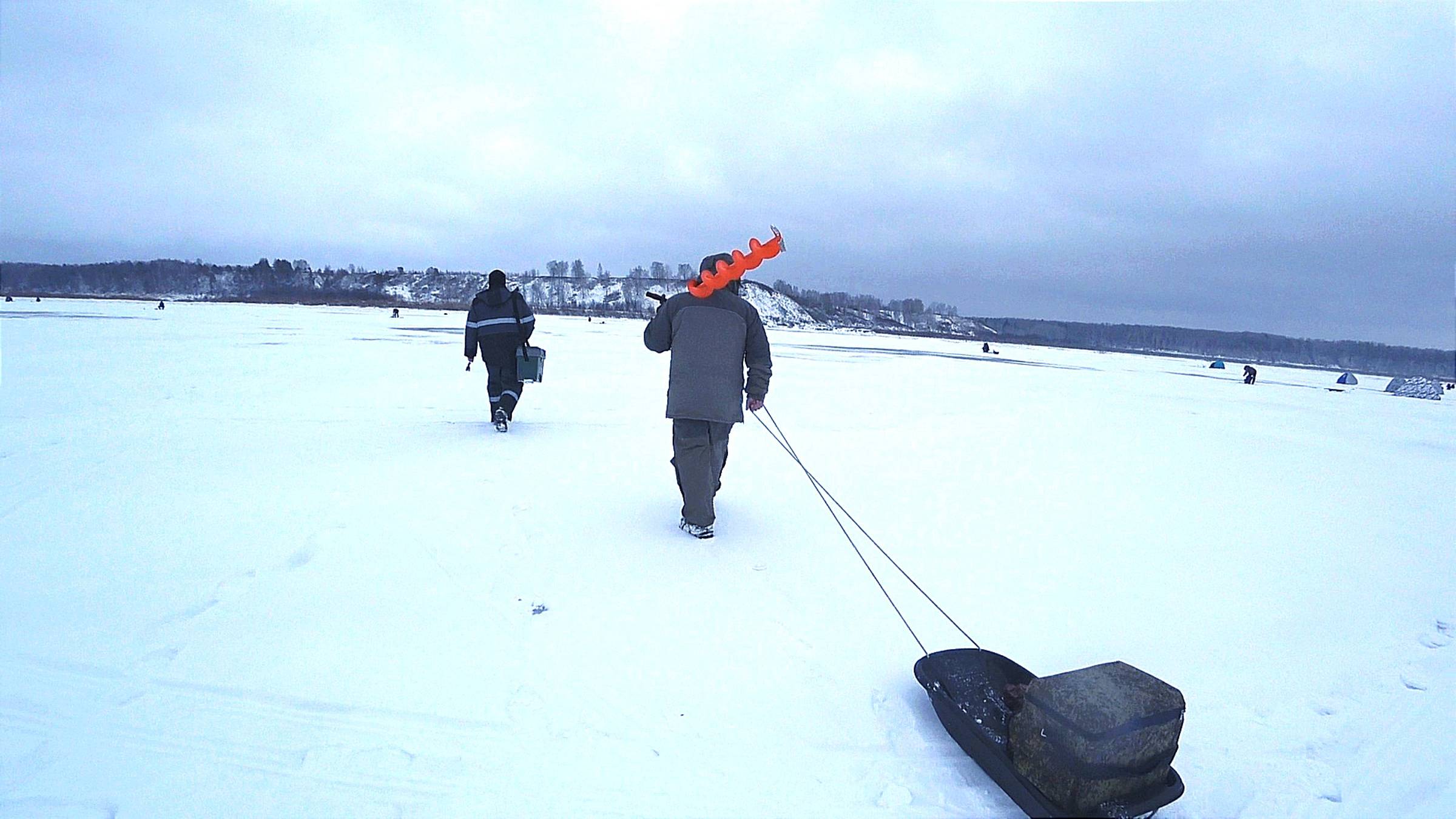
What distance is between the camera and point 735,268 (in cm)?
407

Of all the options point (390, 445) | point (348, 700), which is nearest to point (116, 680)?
point (348, 700)

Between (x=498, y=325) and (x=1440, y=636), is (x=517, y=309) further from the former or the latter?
(x=1440, y=636)

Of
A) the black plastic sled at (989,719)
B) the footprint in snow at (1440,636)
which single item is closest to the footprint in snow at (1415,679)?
the footprint in snow at (1440,636)

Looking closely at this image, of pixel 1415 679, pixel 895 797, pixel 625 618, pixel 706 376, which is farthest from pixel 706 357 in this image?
pixel 1415 679

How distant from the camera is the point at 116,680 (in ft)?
8.86

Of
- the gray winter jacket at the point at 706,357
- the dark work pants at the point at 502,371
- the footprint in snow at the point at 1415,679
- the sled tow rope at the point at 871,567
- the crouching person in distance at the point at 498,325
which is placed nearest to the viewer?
the footprint in snow at the point at 1415,679

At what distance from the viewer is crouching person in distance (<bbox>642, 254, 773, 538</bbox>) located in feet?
13.8

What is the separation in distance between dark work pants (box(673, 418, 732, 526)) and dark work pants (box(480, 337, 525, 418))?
341 cm

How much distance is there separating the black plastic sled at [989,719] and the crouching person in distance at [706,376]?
1982mm

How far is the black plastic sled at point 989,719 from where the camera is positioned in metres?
2.10

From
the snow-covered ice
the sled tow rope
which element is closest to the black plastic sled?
the snow-covered ice

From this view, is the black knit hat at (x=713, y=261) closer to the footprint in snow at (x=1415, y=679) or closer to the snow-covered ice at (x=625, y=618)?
the snow-covered ice at (x=625, y=618)

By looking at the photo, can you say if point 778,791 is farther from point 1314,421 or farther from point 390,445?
point 1314,421

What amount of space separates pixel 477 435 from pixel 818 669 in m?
5.37
